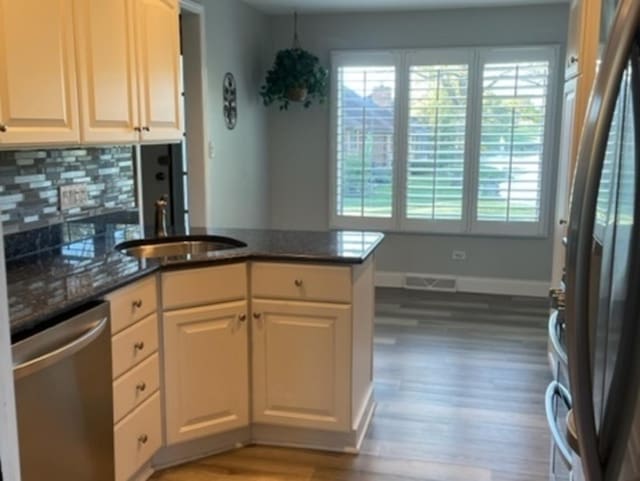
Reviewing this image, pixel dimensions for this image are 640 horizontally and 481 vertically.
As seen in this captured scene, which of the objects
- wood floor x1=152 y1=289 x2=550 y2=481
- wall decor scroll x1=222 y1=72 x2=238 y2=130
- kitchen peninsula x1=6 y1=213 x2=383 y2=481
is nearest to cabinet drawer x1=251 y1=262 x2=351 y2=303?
kitchen peninsula x1=6 y1=213 x2=383 y2=481

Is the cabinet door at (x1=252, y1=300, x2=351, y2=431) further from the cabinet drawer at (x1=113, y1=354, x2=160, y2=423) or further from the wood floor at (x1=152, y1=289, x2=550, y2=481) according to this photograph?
the cabinet drawer at (x1=113, y1=354, x2=160, y2=423)

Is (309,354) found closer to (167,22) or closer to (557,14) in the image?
(167,22)

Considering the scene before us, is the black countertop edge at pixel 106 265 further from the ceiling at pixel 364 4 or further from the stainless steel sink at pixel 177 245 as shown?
the ceiling at pixel 364 4

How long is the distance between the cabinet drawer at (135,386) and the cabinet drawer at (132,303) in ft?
0.62

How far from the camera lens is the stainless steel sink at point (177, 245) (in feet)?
9.59

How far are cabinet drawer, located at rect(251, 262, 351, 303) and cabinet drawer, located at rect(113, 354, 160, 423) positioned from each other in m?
0.53

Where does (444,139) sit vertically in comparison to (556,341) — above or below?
above

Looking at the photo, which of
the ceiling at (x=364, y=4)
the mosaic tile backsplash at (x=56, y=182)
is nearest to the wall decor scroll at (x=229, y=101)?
the ceiling at (x=364, y=4)

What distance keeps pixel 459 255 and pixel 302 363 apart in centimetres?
331

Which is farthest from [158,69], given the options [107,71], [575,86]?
[575,86]

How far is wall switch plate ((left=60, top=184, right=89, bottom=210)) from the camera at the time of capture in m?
2.80

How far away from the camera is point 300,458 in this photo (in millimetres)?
2738

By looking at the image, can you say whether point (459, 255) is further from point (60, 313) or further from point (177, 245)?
point (60, 313)

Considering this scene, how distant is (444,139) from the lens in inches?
217
